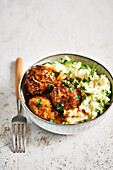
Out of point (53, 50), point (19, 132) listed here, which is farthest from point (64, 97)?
point (53, 50)

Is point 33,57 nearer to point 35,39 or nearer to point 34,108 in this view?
point 35,39

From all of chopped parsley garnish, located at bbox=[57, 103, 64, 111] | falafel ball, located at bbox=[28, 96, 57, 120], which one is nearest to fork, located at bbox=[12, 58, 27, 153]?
falafel ball, located at bbox=[28, 96, 57, 120]

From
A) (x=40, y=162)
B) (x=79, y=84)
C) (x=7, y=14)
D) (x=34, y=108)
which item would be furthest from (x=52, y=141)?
(x=7, y=14)

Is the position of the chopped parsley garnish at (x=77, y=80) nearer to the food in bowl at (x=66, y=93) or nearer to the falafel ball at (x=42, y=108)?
the food in bowl at (x=66, y=93)

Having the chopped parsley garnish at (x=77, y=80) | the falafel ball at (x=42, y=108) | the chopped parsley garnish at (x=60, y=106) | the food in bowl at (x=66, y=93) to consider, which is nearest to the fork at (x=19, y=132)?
the food in bowl at (x=66, y=93)

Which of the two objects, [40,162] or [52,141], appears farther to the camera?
[52,141]

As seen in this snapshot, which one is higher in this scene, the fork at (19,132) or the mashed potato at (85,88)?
the mashed potato at (85,88)

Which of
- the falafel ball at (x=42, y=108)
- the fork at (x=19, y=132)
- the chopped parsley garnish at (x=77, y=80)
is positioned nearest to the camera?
the falafel ball at (x=42, y=108)

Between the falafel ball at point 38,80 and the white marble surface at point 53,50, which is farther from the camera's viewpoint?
the falafel ball at point 38,80
